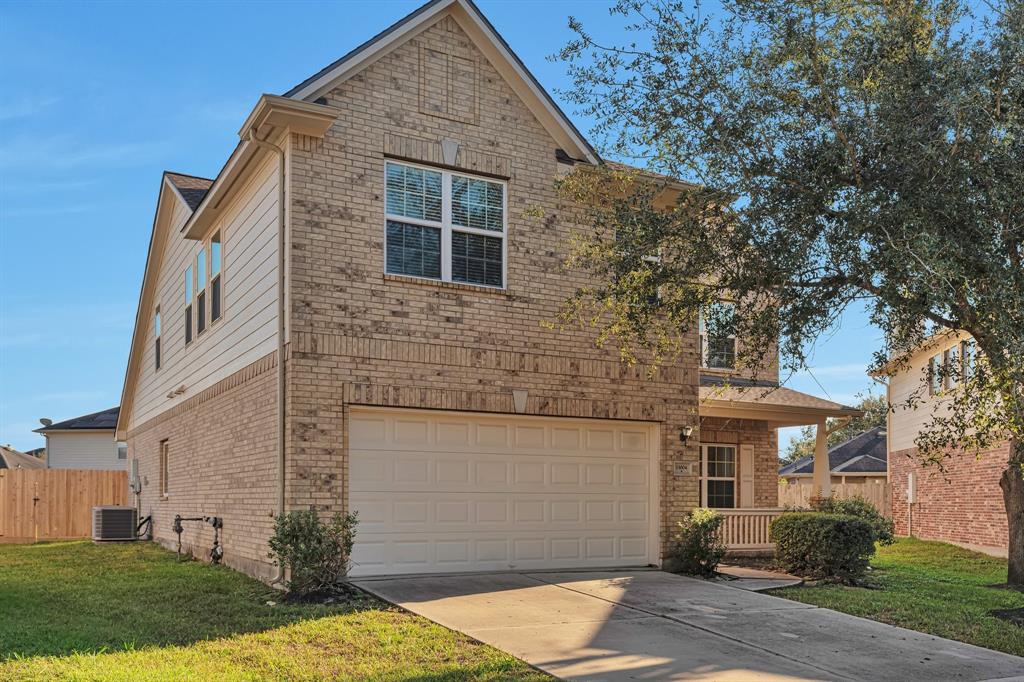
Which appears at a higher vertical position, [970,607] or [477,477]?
[477,477]

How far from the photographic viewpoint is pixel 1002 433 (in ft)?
37.5

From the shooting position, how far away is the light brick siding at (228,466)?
1302 cm

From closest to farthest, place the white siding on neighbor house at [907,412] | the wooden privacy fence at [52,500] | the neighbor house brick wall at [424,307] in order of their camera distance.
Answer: the neighbor house brick wall at [424,307] → the wooden privacy fence at [52,500] → the white siding on neighbor house at [907,412]

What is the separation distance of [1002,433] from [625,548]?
5.77 metres

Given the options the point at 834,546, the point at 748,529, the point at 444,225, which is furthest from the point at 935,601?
the point at 444,225

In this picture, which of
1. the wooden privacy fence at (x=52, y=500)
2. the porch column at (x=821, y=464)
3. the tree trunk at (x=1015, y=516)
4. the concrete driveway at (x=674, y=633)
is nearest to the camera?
the concrete driveway at (x=674, y=633)

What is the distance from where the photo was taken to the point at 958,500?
88.8ft

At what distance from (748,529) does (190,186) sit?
13.6 metres

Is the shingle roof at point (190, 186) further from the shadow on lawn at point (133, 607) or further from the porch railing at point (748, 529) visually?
the porch railing at point (748, 529)

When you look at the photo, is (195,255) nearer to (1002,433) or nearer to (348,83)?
(348,83)

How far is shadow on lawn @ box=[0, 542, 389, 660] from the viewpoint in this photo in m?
9.64

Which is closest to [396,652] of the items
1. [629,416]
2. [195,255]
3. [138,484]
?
[629,416]

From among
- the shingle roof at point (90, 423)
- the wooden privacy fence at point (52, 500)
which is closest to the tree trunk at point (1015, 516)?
the wooden privacy fence at point (52, 500)

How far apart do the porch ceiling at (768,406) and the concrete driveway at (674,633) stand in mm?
6584
